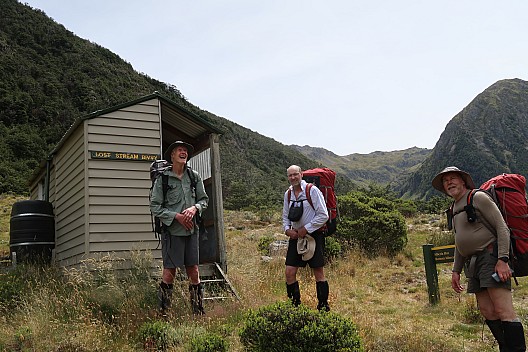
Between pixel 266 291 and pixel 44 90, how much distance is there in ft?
174

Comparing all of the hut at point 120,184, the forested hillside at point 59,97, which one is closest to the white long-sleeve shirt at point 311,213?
the hut at point 120,184

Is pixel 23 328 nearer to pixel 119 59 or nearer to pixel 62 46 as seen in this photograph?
pixel 62 46

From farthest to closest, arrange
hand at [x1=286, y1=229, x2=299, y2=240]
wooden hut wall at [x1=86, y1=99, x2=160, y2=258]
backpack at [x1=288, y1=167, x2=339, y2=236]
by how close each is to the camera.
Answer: wooden hut wall at [x1=86, y1=99, x2=160, y2=258] < backpack at [x1=288, y1=167, x2=339, y2=236] < hand at [x1=286, y1=229, x2=299, y2=240]

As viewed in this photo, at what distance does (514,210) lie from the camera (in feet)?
11.7

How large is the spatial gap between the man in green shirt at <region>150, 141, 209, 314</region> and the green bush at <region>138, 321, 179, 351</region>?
55cm

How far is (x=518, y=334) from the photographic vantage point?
339 cm

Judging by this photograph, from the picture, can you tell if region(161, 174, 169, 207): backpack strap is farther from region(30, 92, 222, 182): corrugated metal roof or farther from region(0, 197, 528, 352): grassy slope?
region(30, 92, 222, 182): corrugated metal roof

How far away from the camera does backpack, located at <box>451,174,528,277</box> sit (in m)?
3.50

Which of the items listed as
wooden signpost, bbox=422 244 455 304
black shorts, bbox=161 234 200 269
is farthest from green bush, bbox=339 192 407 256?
black shorts, bbox=161 234 200 269

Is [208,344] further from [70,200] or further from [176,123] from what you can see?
[176,123]

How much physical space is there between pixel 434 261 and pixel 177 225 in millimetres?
4058

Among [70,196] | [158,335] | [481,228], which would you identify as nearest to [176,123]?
[70,196]

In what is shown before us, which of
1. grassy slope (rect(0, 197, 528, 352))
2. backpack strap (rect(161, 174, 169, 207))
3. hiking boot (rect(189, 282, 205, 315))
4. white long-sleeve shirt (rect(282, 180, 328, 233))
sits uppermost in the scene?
backpack strap (rect(161, 174, 169, 207))

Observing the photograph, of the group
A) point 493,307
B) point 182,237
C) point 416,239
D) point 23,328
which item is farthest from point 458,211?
point 416,239
